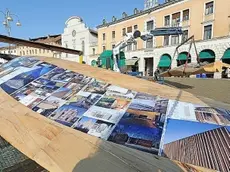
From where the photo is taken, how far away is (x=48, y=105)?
6.82 ft

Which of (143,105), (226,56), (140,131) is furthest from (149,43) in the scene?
(140,131)

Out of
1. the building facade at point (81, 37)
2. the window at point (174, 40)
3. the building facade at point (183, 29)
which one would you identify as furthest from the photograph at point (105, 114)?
the building facade at point (81, 37)

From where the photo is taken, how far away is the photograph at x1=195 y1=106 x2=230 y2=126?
1.78 meters

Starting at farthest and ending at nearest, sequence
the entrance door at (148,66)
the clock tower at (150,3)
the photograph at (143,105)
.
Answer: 1. the entrance door at (148,66)
2. the clock tower at (150,3)
3. the photograph at (143,105)

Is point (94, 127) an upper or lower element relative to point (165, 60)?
lower

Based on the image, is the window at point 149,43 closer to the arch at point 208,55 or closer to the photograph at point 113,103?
the arch at point 208,55

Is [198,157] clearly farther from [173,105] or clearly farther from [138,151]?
[173,105]

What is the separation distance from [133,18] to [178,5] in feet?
22.1

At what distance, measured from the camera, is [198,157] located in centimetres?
139

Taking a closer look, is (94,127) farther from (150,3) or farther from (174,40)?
(150,3)

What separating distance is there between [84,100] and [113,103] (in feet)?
1.03

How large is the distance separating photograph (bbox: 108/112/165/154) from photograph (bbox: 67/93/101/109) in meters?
0.41

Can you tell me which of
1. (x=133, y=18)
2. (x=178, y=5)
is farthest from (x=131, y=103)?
(x=133, y=18)

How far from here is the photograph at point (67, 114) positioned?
70.6 inches
